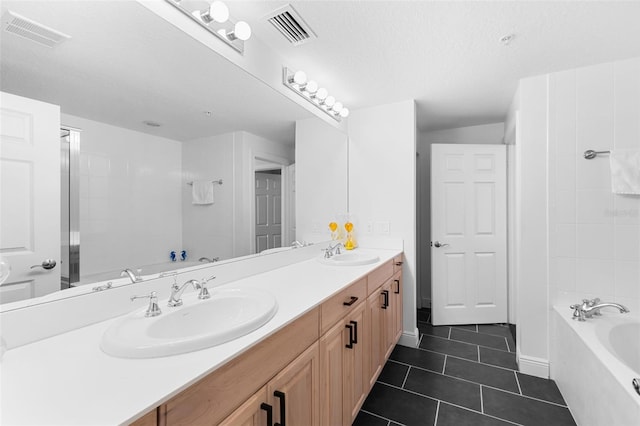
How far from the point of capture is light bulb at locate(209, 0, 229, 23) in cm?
121

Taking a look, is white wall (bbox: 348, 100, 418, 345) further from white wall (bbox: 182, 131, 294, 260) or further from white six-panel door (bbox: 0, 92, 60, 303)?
white six-panel door (bbox: 0, 92, 60, 303)

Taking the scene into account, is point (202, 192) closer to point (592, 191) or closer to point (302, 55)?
point (302, 55)

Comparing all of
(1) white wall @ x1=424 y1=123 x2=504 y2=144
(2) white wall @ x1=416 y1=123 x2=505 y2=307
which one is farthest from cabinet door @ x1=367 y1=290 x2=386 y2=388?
(1) white wall @ x1=424 y1=123 x2=504 y2=144

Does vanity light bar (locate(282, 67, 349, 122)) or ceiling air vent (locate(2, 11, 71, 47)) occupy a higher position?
vanity light bar (locate(282, 67, 349, 122))

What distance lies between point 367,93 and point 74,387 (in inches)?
95.1

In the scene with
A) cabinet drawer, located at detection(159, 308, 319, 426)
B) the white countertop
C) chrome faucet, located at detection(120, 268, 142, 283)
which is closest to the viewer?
the white countertop

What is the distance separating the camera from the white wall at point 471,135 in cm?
322

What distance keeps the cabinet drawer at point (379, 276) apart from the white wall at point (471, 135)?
208 cm

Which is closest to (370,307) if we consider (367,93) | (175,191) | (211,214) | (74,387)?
(211,214)

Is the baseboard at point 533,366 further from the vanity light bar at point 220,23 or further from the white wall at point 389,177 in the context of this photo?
the vanity light bar at point 220,23

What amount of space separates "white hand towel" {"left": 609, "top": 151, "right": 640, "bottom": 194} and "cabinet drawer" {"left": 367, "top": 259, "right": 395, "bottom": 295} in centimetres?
151

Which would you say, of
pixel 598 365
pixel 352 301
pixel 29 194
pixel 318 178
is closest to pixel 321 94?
pixel 318 178

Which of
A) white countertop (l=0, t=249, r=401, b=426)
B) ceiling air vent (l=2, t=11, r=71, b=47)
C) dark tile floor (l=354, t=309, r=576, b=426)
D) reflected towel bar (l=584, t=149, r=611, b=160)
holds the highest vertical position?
ceiling air vent (l=2, t=11, r=71, b=47)

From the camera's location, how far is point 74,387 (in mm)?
585
